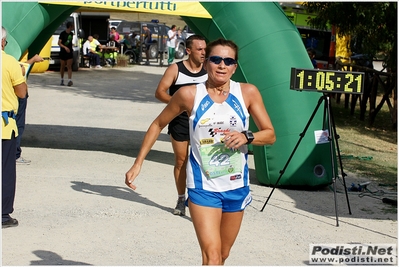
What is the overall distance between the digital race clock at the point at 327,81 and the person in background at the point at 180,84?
1048mm

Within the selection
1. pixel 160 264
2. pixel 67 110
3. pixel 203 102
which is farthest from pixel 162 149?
pixel 203 102

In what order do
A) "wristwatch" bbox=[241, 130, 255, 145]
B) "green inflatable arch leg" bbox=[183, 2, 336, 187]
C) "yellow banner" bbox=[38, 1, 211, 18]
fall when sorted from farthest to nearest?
"yellow banner" bbox=[38, 1, 211, 18] < "green inflatable arch leg" bbox=[183, 2, 336, 187] < "wristwatch" bbox=[241, 130, 255, 145]

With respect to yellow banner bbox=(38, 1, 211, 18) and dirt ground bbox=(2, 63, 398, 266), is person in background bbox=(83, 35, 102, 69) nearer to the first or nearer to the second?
dirt ground bbox=(2, 63, 398, 266)

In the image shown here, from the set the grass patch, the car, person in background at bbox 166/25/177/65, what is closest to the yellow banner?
the grass patch

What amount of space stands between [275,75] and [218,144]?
4.81m

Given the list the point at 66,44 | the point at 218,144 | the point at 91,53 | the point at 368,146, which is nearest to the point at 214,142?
the point at 218,144

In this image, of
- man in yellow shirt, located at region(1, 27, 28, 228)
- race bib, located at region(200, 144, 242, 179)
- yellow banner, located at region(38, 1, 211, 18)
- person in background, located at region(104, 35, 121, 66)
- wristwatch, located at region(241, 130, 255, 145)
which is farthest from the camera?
person in background, located at region(104, 35, 121, 66)

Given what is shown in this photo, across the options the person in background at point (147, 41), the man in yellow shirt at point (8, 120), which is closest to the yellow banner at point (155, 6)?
the man in yellow shirt at point (8, 120)

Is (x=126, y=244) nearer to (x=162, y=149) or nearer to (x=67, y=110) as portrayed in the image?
(x=162, y=149)

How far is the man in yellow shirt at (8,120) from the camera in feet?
22.2

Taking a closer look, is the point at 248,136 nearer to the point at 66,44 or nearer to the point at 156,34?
the point at 66,44

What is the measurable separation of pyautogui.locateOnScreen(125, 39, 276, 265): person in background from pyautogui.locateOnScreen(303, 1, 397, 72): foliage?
11179mm

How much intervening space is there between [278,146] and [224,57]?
4790 millimetres

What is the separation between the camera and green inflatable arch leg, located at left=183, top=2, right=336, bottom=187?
927 centimetres
